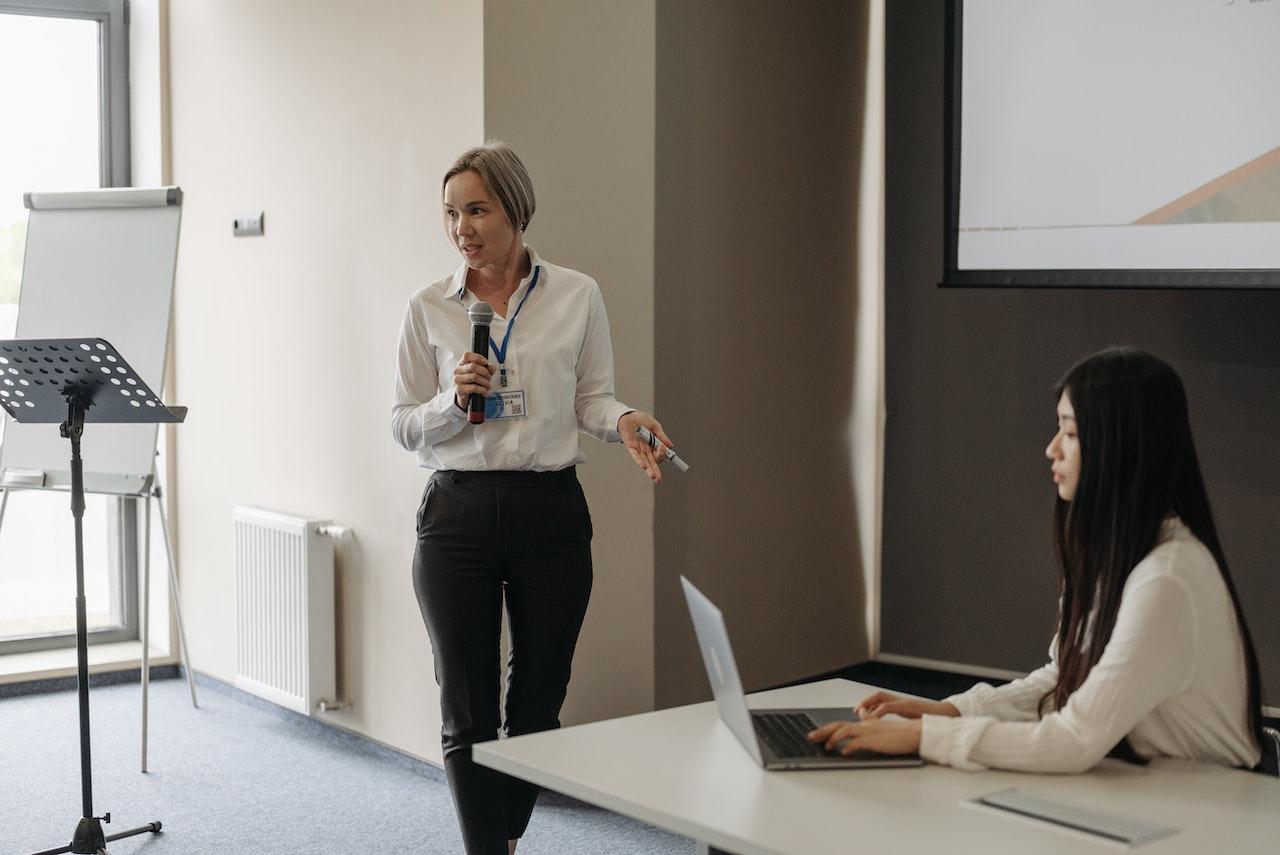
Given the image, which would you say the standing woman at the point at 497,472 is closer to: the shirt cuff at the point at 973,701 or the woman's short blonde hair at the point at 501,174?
the woman's short blonde hair at the point at 501,174

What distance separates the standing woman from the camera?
2885mm

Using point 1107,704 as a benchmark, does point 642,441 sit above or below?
above

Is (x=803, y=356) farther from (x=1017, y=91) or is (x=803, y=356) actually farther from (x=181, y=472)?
(x=181, y=472)

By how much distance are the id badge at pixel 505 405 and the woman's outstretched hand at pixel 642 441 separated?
0.22 m

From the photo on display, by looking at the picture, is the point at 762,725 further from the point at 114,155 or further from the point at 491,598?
the point at 114,155

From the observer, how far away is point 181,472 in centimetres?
531

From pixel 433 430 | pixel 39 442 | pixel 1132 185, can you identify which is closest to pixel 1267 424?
pixel 1132 185

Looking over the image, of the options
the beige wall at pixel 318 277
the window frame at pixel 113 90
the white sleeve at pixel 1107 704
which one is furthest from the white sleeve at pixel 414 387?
the window frame at pixel 113 90

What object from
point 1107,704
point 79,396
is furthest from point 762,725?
point 79,396

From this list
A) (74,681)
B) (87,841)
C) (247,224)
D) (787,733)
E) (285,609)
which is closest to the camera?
(787,733)

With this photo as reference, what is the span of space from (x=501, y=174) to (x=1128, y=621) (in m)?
1.59

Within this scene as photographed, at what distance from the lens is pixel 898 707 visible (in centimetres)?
200

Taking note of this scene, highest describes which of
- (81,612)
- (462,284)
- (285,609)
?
(462,284)

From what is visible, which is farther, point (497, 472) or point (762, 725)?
point (497, 472)
